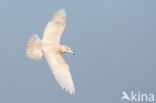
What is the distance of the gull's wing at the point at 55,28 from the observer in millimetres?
1092

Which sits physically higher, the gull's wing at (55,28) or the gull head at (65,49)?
the gull's wing at (55,28)

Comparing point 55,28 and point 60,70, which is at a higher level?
point 55,28

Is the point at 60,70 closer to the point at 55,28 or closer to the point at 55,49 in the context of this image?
the point at 55,49

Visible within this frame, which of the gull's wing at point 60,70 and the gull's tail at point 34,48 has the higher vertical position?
the gull's tail at point 34,48

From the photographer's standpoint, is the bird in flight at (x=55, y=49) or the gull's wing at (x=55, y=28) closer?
the bird in flight at (x=55, y=49)

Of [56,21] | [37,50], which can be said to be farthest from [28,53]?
[56,21]

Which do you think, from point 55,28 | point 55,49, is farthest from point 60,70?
point 55,28

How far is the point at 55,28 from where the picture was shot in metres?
1.14

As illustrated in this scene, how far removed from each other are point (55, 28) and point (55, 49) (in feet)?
0.37

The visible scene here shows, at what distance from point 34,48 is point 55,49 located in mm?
78

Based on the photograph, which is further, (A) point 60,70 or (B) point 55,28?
(B) point 55,28

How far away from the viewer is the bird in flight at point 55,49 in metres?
0.99

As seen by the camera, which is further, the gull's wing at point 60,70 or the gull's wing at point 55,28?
the gull's wing at point 55,28

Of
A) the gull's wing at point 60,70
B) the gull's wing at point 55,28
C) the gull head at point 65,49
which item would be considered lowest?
the gull's wing at point 60,70
